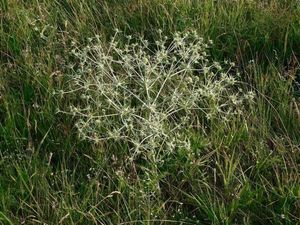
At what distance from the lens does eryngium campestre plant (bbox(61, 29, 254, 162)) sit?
3057 millimetres

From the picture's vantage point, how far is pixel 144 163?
119 inches

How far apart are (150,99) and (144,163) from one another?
35 cm

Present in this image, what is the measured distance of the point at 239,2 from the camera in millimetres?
3916

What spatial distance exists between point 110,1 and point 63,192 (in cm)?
165

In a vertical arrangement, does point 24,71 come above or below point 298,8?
above

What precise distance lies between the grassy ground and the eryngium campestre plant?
0.25ft

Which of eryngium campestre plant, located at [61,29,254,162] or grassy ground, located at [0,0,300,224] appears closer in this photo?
grassy ground, located at [0,0,300,224]

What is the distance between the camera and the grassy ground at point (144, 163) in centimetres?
280

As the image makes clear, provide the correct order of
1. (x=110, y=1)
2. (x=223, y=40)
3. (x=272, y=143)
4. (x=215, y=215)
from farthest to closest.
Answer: (x=110, y=1) < (x=223, y=40) < (x=272, y=143) < (x=215, y=215)

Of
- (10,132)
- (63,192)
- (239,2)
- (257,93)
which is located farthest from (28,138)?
(239,2)

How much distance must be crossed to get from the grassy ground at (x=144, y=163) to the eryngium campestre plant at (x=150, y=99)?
0.25 feet

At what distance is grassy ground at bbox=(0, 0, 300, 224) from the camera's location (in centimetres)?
280

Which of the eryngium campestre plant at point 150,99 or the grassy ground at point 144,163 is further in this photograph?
the eryngium campestre plant at point 150,99

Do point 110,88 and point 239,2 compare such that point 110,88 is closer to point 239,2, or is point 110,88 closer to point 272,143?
point 272,143
